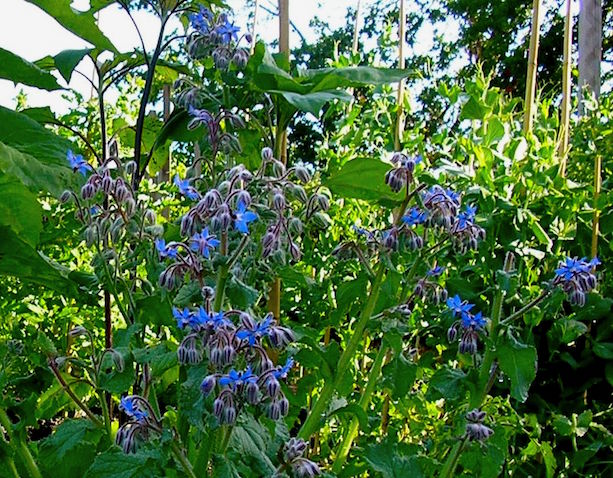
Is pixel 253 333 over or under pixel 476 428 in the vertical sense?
over

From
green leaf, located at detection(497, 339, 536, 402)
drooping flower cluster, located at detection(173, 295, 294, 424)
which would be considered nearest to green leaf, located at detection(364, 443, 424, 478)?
green leaf, located at detection(497, 339, 536, 402)

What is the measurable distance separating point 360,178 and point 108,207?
13.2 inches

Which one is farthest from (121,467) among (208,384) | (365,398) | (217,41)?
(217,41)

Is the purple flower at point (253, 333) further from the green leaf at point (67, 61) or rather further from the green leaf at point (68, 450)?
the green leaf at point (67, 61)

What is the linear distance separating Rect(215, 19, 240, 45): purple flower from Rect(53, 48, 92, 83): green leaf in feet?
0.73

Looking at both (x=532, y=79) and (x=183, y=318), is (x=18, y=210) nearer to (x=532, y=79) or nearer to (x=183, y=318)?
(x=183, y=318)

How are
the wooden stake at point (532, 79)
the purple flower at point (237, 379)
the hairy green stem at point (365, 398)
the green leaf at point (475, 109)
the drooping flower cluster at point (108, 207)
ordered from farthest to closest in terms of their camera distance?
the wooden stake at point (532, 79) → the green leaf at point (475, 109) → the hairy green stem at point (365, 398) → the drooping flower cluster at point (108, 207) → the purple flower at point (237, 379)

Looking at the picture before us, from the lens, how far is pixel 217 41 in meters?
0.99

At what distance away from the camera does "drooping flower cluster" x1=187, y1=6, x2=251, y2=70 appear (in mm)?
985

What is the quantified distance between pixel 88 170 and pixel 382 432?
103cm

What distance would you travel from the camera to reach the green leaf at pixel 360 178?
0.99 m

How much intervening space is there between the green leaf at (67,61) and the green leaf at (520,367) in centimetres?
72

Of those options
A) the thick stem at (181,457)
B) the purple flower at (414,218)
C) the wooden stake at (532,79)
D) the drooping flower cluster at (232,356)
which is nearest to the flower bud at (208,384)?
the drooping flower cluster at (232,356)

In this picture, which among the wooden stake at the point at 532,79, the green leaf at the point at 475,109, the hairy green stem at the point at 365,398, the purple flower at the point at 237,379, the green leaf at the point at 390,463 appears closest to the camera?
the purple flower at the point at 237,379
